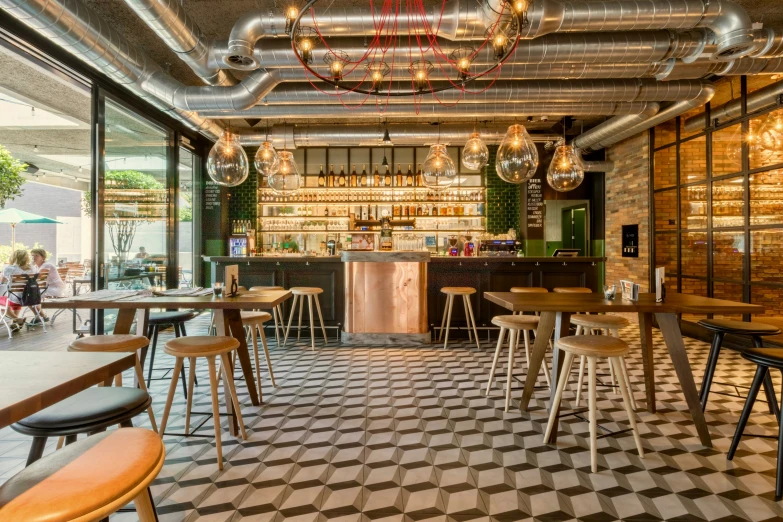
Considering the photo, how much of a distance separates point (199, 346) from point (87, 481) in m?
1.67

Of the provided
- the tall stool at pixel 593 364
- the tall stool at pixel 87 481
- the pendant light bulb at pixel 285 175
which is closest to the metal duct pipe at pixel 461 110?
the pendant light bulb at pixel 285 175

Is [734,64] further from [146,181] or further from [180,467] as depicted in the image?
[146,181]

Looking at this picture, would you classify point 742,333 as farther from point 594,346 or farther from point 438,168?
point 438,168

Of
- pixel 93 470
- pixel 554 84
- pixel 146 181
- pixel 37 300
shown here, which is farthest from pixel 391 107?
pixel 37 300

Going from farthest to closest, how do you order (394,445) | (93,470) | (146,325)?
(146,325) → (394,445) → (93,470)

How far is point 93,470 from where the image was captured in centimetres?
112

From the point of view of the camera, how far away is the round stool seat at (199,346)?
8.69 feet

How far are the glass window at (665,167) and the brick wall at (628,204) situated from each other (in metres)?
0.15

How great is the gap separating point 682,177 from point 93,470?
8072 mm

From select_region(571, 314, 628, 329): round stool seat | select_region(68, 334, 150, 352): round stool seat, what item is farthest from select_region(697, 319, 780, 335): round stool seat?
select_region(68, 334, 150, 352): round stool seat

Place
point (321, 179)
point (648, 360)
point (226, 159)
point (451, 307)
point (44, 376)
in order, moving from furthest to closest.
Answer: point (321, 179) → point (451, 307) → point (226, 159) → point (648, 360) → point (44, 376)

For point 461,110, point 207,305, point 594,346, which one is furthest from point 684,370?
point 461,110

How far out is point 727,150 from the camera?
6.04 metres

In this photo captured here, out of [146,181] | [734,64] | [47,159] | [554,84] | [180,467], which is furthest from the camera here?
[47,159]
